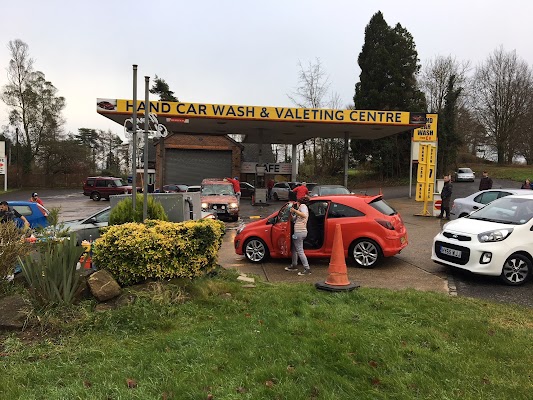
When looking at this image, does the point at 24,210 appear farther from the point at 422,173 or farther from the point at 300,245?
the point at 422,173

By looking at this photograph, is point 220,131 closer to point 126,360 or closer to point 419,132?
point 419,132

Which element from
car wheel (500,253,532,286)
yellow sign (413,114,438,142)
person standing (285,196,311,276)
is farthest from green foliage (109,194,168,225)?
yellow sign (413,114,438,142)

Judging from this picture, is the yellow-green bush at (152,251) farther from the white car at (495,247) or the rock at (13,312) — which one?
the white car at (495,247)

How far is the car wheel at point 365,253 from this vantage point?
8.17 meters

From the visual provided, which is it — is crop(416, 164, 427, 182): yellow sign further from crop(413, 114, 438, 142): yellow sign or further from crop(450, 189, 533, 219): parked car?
crop(413, 114, 438, 142): yellow sign

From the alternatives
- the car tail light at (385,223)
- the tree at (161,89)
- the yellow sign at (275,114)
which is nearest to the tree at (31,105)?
the tree at (161,89)

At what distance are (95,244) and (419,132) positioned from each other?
82.7 ft

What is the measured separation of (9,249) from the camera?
512cm

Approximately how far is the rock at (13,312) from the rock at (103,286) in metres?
0.69

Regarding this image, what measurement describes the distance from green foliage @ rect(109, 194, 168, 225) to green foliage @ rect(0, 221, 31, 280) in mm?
1388

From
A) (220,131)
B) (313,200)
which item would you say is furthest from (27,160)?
(313,200)

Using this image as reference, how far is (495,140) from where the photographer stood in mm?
46594

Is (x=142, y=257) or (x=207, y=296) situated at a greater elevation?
(x=142, y=257)

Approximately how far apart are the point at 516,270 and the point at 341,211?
125 inches
